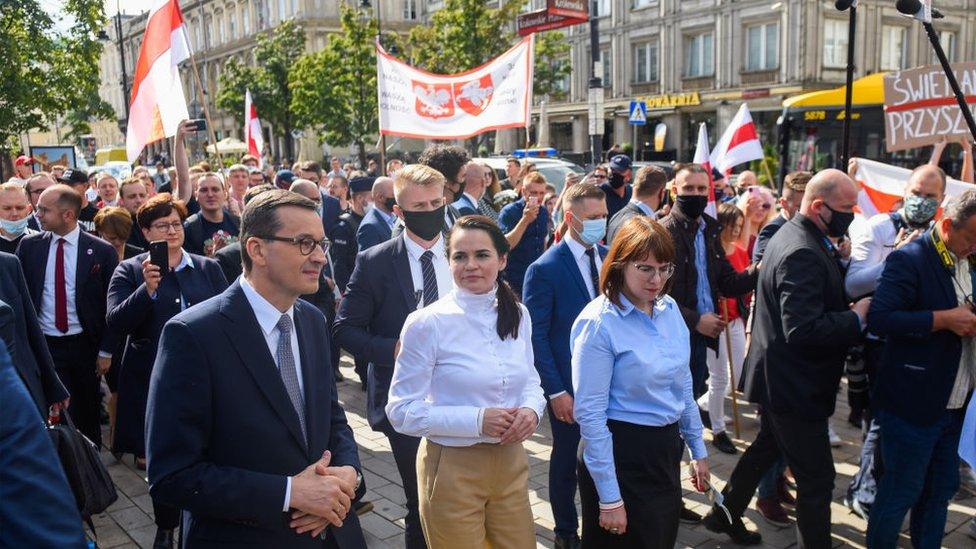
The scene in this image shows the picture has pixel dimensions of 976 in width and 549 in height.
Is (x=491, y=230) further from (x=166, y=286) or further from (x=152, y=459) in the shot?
(x=166, y=286)

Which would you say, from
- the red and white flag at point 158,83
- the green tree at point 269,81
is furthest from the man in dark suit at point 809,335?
the green tree at point 269,81

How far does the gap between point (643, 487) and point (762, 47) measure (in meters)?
36.6

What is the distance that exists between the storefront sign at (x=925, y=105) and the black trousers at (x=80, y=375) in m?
7.03

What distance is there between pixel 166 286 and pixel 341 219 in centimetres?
342

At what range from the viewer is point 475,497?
10.1ft

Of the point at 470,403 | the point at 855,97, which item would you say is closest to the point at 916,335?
the point at 470,403

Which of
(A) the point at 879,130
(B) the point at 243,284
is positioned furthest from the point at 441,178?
(A) the point at 879,130

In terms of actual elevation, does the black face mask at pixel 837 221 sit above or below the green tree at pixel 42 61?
below

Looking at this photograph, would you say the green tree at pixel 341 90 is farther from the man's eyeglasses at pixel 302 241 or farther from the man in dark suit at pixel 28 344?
the man's eyeglasses at pixel 302 241

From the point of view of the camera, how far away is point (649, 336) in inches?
128

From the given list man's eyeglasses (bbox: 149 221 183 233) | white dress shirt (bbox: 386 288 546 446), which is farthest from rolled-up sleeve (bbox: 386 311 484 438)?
man's eyeglasses (bbox: 149 221 183 233)

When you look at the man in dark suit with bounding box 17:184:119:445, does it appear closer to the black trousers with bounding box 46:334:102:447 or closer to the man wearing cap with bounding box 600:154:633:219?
the black trousers with bounding box 46:334:102:447

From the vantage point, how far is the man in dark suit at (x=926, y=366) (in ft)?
12.3

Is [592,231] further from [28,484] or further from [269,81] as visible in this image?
[269,81]
